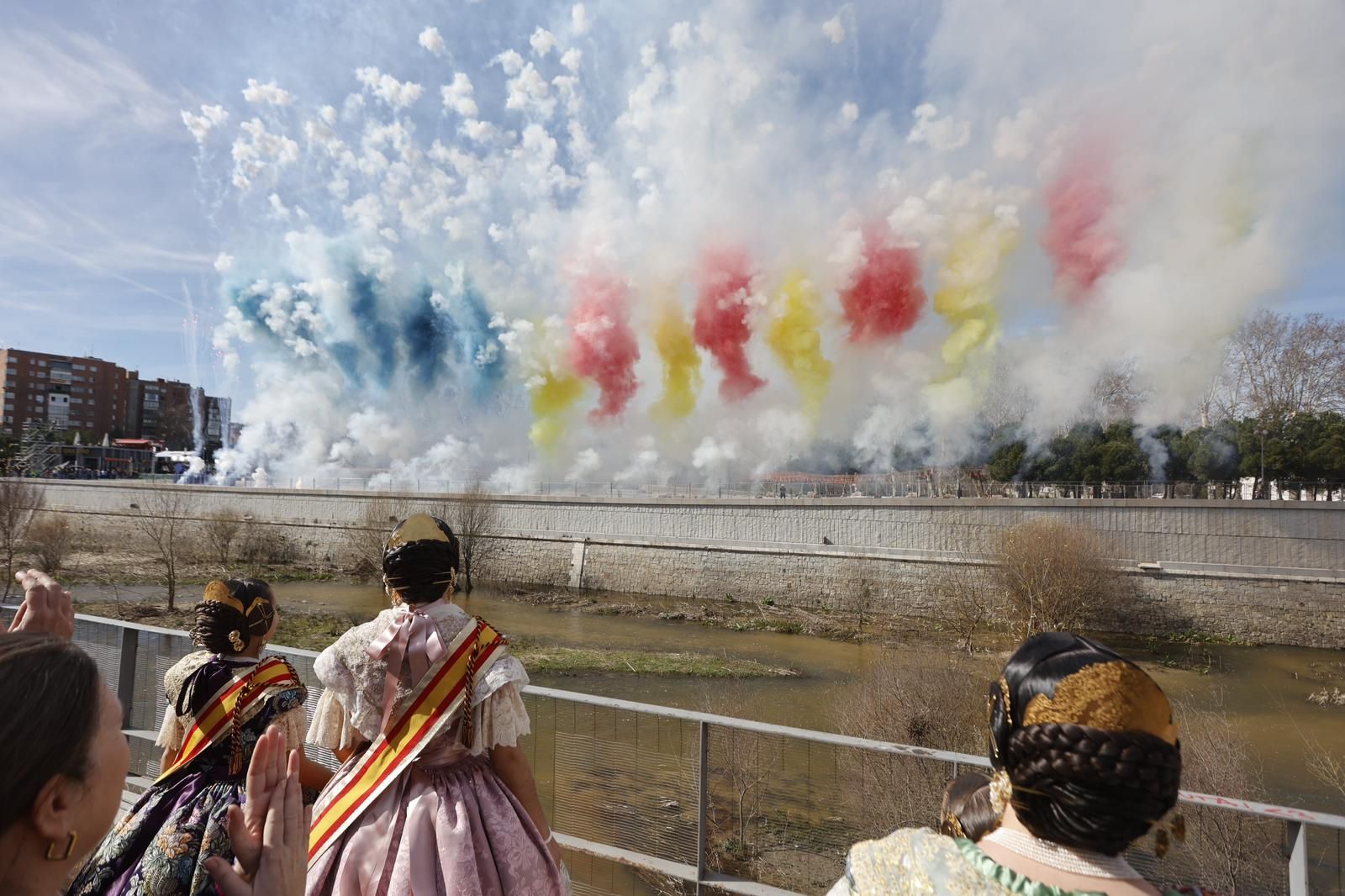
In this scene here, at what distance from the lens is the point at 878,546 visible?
28031 mm

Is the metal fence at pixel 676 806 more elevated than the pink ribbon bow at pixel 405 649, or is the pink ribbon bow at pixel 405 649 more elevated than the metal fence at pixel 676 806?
the pink ribbon bow at pixel 405 649

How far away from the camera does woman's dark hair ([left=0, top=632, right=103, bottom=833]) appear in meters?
1.04

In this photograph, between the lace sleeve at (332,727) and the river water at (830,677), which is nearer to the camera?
the lace sleeve at (332,727)

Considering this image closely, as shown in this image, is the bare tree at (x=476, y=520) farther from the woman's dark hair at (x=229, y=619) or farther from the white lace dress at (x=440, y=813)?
the white lace dress at (x=440, y=813)

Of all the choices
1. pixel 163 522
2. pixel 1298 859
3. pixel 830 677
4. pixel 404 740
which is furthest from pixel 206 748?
pixel 163 522

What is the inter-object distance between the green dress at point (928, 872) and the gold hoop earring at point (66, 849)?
1.26 metres

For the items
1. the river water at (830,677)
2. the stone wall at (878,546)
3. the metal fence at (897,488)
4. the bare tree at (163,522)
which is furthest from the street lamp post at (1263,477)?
the bare tree at (163,522)

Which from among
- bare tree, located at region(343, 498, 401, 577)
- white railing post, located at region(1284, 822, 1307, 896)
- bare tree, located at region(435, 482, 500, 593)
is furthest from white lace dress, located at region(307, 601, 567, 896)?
bare tree, located at region(343, 498, 401, 577)

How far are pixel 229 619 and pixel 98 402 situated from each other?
10065 cm

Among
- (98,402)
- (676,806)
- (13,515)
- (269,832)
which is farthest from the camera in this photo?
(98,402)

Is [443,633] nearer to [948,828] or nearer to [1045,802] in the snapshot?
[948,828]

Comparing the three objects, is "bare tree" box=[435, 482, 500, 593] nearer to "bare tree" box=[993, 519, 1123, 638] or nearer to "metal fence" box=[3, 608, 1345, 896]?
"bare tree" box=[993, 519, 1123, 638]

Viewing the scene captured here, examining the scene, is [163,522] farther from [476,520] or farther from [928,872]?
[928,872]

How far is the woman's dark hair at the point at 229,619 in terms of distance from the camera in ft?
8.54
